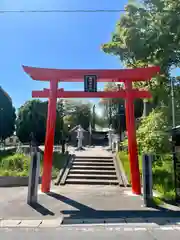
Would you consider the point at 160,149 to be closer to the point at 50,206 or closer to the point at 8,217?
the point at 50,206

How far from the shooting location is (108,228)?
605 cm

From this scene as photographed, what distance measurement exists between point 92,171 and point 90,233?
7.89 m

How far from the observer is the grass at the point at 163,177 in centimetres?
957

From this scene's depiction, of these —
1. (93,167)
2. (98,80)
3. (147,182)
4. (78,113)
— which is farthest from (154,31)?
(78,113)

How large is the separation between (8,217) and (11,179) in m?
5.52

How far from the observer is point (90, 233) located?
5695 millimetres

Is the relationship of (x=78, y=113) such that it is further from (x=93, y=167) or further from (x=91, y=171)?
(x=91, y=171)

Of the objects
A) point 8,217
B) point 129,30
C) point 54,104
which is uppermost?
point 129,30

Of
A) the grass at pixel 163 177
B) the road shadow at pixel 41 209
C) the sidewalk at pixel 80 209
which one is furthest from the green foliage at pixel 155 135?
the road shadow at pixel 41 209

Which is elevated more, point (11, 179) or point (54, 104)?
point (54, 104)

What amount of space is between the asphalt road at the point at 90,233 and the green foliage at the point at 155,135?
6.70 meters

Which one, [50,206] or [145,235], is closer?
[145,235]

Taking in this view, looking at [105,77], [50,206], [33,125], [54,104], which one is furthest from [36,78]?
[33,125]

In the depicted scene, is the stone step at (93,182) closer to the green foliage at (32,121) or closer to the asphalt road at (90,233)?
the asphalt road at (90,233)
